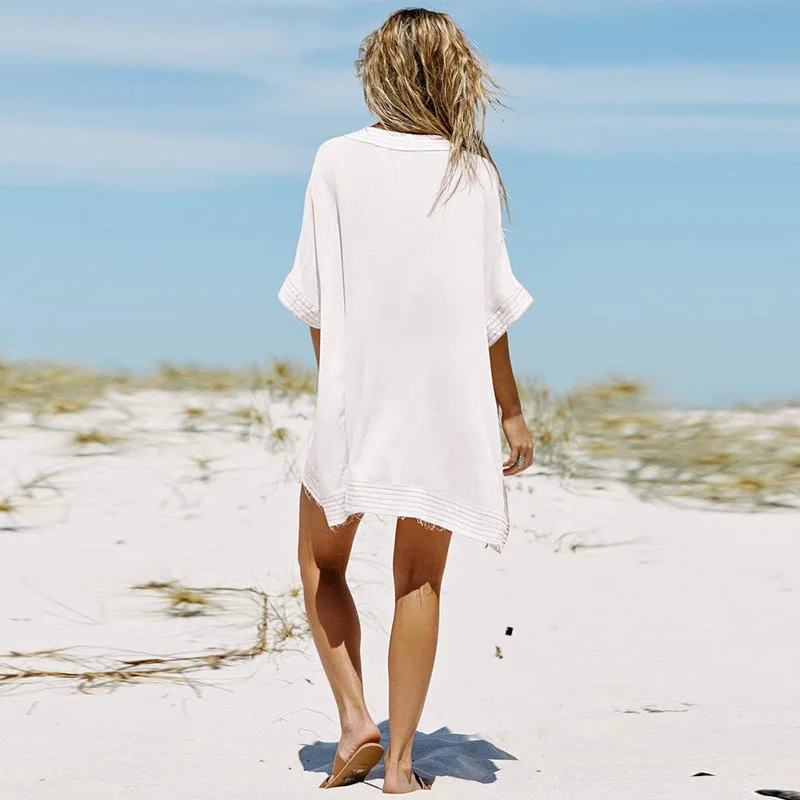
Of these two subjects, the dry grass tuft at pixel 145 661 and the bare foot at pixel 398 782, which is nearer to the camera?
the bare foot at pixel 398 782

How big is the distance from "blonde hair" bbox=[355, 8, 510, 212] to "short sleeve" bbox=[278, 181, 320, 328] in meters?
0.28

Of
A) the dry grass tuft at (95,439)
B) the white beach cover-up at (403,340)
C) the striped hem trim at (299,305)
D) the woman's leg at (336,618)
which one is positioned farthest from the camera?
the dry grass tuft at (95,439)

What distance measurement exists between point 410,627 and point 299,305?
0.81m

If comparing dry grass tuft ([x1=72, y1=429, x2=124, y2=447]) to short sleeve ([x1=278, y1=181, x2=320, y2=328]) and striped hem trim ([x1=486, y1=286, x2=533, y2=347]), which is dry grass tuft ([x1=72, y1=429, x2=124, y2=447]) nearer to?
short sleeve ([x1=278, y1=181, x2=320, y2=328])

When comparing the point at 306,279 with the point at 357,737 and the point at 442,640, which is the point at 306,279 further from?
the point at 442,640

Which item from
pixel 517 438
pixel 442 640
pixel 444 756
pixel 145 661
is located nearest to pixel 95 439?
pixel 145 661

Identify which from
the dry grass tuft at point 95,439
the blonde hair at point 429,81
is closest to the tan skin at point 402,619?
the blonde hair at point 429,81

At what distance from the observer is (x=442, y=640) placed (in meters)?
4.48

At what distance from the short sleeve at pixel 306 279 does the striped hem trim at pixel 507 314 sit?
410 mm

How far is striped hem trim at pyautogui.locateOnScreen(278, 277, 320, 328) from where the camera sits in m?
2.83

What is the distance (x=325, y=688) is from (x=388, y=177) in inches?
75.5

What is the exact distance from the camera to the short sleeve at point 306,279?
2811 mm

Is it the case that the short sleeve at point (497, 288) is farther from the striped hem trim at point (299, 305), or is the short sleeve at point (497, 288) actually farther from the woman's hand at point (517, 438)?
the striped hem trim at point (299, 305)

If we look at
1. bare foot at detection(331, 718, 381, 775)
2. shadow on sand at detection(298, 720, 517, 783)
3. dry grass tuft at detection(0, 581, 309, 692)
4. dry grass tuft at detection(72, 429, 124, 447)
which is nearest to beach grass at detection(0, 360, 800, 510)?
dry grass tuft at detection(72, 429, 124, 447)
